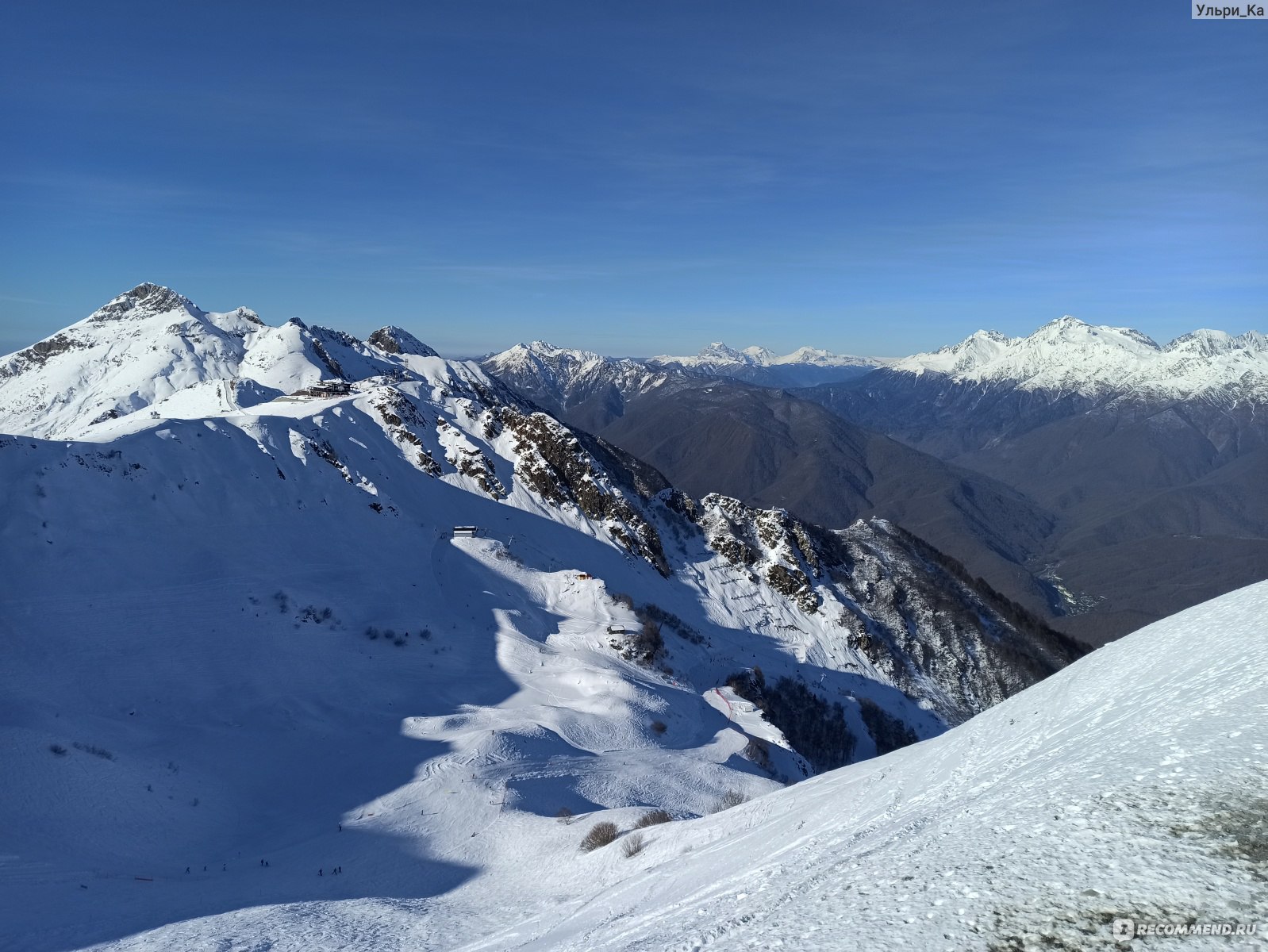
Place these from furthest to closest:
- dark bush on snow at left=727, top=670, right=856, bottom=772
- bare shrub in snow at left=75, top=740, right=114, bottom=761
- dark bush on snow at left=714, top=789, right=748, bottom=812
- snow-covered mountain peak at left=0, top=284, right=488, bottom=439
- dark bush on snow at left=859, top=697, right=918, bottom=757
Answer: snow-covered mountain peak at left=0, top=284, right=488, bottom=439 → dark bush on snow at left=859, top=697, right=918, bottom=757 → dark bush on snow at left=727, top=670, right=856, bottom=772 → dark bush on snow at left=714, top=789, right=748, bottom=812 → bare shrub in snow at left=75, top=740, right=114, bottom=761

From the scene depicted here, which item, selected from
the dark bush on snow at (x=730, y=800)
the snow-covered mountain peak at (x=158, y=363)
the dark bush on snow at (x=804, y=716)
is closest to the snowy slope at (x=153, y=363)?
the snow-covered mountain peak at (x=158, y=363)

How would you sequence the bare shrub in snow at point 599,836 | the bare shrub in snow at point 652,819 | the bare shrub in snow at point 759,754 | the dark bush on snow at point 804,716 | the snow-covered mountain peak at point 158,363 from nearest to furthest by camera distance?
1. the bare shrub in snow at point 599,836
2. the bare shrub in snow at point 652,819
3. the bare shrub in snow at point 759,754
4. the dark bush on snow at point 804,716
5. the snow-covered mountain peak at point 158,363

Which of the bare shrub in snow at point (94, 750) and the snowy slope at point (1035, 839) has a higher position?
the bare shrub in snow at point (94, 750)

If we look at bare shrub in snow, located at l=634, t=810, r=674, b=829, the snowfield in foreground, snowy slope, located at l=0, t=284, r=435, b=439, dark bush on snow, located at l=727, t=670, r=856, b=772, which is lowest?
dark bush on snow, located at l=727, t=670, r=856, b=772

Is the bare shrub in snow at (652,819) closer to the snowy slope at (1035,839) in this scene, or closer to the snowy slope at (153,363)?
the snowy slope at (1035,839)

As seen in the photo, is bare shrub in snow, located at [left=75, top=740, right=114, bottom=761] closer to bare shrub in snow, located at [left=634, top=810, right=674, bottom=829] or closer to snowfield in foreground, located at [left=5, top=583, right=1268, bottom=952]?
snowfield in foreground, located at [left=5, top=583, right=1268, bottom=952]

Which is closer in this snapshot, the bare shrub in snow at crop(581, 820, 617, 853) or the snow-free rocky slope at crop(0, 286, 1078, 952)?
the snow-free rocky slope at crop(0, 286, 1078, 952)

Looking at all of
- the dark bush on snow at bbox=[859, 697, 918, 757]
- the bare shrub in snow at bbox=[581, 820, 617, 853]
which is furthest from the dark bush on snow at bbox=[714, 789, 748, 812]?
the dark bush on snow at bbox=[859, 697, 918, 757]

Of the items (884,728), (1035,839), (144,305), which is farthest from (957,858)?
(144,305)
